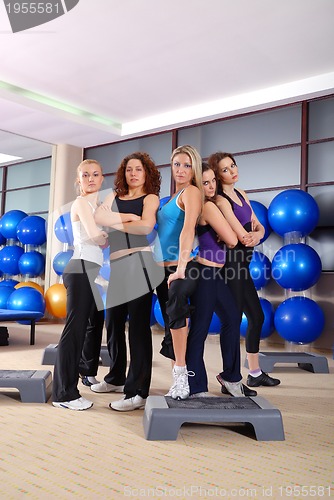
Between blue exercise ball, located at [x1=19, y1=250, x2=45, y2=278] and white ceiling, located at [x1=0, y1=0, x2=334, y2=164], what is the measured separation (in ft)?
5.70

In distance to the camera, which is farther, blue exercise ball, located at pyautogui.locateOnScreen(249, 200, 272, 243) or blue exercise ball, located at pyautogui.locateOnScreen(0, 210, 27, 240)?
blue exercise ball, located at pyautogui.locateOnScreen(0, 210, 27, 240)

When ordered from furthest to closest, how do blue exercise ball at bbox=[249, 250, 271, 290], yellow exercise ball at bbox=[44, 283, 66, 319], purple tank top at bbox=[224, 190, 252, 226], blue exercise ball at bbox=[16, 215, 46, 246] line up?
blue exercise ball at bbox=[16, 215, 46, 246]
yellow exercise ball at bbox=[44, 283, 66, 319]
blue exercise ball at bbox=[249, 250, 271, 290]
purple tank top at bbox=[224, 190, 252, 226]

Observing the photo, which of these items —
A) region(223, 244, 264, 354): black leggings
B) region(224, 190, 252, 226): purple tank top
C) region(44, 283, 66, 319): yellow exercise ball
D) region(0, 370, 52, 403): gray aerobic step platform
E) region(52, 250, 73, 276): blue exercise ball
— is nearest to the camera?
region(0, 370, 52, 403): gray aerobic step platform

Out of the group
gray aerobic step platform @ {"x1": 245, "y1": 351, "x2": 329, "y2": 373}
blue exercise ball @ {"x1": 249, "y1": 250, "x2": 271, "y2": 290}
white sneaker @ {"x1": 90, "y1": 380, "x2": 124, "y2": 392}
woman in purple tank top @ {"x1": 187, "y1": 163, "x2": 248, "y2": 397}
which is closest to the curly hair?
woman in purple tank top @ {"x1": 187, "y1": 163, "x2": 248, "y2": 397}

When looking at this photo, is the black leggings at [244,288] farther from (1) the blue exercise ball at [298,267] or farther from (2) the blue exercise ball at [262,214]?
(2) the blue exercise ball at [262,214]

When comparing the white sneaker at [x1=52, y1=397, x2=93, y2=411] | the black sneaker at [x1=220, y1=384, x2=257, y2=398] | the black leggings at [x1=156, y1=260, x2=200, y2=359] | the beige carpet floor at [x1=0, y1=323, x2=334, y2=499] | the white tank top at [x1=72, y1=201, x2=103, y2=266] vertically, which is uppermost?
the white tank top at [x1=72, y1=201, x2=103, y2=266]

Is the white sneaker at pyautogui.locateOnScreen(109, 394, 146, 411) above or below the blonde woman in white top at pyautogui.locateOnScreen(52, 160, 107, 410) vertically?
below

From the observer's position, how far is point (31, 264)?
24.1 ft

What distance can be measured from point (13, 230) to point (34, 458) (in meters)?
6.10

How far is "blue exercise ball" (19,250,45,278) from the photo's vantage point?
735cm

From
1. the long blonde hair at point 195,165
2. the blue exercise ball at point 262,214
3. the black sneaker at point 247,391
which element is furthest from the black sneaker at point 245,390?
the blue exercise ball at point 262,214

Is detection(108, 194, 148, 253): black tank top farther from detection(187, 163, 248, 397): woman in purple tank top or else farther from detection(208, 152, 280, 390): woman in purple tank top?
detection(208, 152, 280, 390): woman in purple tank top

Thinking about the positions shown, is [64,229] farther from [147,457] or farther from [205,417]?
[147,457]

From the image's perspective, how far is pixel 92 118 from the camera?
6688 millimetres
